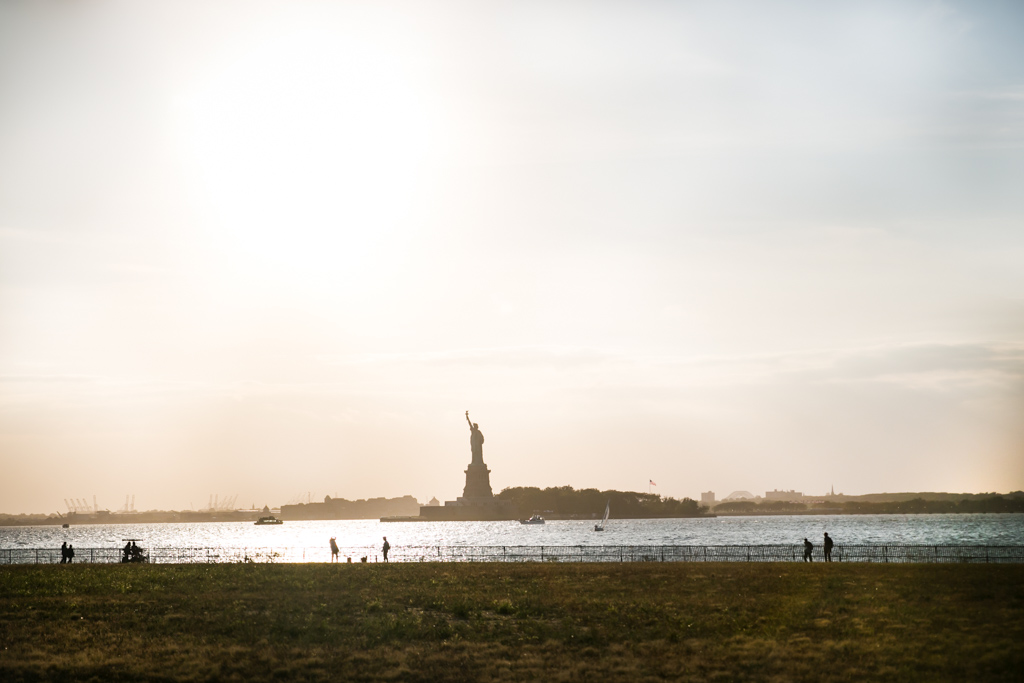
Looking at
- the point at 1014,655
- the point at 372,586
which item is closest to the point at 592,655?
the point at 1014,655

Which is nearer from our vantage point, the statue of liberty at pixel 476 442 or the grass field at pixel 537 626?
the grass field at pixel 537 626

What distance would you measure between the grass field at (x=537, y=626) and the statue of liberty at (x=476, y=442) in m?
143

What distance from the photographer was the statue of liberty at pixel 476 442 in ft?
616

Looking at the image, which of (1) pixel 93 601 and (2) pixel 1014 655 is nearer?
(2) pixel 1014 655

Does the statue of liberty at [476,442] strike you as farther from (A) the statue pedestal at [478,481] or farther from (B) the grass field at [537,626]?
(B) the grass field at [537,626]

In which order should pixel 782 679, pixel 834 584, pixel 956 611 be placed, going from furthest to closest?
pixel 834 584 < pixel 956 611 < pixel 782 679

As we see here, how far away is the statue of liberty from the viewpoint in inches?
7397

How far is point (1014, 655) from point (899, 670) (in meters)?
3.46

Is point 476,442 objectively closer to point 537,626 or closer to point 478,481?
point 478,481

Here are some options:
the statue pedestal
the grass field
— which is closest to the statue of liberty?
the statue pedestal

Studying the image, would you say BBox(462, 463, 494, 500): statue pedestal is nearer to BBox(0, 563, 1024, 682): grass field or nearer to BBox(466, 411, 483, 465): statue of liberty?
BBox(466, 411, 483, 465): statue of liberty

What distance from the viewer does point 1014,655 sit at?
84.0 feet

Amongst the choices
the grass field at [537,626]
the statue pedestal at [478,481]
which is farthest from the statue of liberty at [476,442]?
the grass field at [537,626]

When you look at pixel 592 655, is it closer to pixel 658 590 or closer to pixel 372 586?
pixel 658 590
